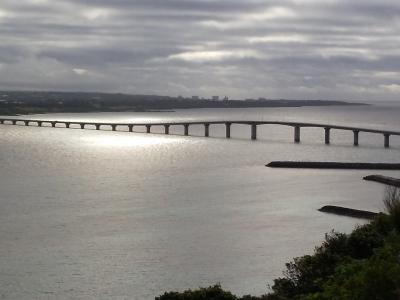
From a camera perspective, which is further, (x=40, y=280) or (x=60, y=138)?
(x=60, y=138)

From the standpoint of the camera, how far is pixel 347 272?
1770cm

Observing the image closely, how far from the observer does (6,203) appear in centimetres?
4591

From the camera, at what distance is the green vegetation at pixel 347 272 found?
565 inches

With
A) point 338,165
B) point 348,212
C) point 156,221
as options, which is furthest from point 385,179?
point 156,221

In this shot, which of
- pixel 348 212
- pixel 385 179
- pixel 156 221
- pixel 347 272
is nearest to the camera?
pixel 347 272

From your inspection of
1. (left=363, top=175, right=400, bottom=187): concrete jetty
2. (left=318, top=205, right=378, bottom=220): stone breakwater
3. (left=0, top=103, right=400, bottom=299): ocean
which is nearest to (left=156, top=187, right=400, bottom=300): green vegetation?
(left=0, top=103, right=400, bottom=299): ocean

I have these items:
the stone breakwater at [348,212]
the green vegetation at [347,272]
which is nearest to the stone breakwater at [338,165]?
the stone breakwater at [348,212]

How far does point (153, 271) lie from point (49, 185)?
29.9m

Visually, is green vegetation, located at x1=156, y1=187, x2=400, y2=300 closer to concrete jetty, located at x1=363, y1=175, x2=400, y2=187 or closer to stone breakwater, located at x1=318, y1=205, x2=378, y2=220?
stone breakwater, located at x1=318, y1=205, x2=378, y2=220

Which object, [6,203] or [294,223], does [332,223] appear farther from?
[6,203]

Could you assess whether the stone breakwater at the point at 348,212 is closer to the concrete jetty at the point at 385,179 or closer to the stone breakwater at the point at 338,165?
the concrete jetty at the point at 385,179

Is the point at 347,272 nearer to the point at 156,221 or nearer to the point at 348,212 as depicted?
the point at 156,221

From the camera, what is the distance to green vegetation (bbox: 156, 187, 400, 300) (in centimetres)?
1436

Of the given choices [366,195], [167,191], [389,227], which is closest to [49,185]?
[167,191]
